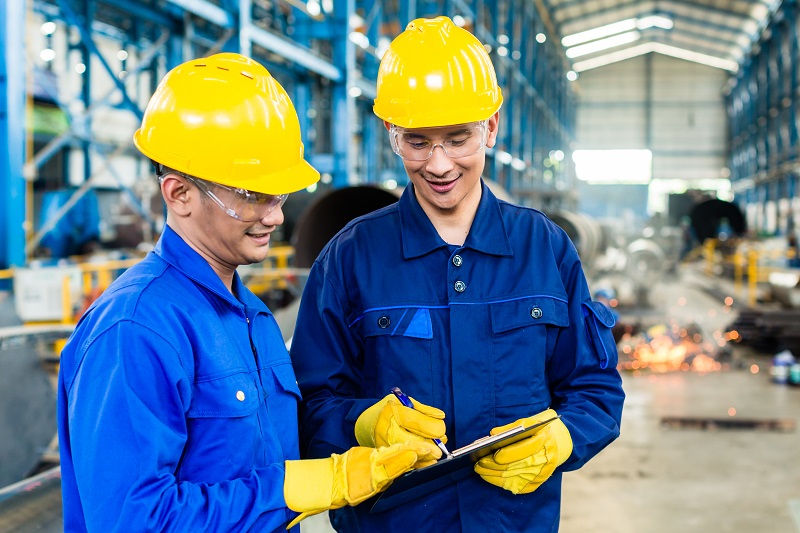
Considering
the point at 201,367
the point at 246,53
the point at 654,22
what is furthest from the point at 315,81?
the point at 654,22

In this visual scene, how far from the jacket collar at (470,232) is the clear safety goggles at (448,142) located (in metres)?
0.15

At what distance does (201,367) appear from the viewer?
4.75 feet

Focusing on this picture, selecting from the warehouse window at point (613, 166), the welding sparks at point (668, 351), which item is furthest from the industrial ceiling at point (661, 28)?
the welding sparks at point (668, 351)

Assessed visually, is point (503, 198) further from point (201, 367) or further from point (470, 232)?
point (201, 367)

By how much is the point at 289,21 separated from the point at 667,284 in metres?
11.1

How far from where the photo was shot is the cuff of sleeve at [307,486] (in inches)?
58.4

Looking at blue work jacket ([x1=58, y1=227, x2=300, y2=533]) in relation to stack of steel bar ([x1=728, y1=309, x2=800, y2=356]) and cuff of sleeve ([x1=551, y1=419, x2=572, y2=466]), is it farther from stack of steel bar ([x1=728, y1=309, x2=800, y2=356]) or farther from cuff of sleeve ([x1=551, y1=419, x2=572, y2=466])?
stack of steel bar ([x1=728, y1=309, x2=800, y2=356])

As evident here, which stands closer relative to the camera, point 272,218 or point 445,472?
point 272,218

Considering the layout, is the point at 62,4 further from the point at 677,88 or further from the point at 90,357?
the point at 677,88

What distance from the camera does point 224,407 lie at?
1.46 m

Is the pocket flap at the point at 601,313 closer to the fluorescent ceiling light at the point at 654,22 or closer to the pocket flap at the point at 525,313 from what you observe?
the pocket flap at the point at 525,313

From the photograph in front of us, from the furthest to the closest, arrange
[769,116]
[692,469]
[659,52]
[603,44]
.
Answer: [659,52] < [603,44] < [769,116] < [692,469]

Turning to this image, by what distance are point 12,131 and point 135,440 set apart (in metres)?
5.32

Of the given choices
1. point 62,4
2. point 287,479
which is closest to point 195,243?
point 287,479
